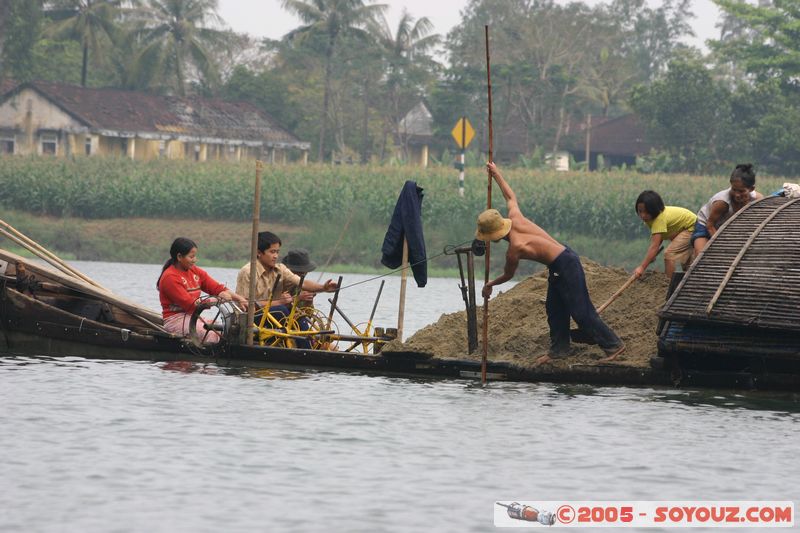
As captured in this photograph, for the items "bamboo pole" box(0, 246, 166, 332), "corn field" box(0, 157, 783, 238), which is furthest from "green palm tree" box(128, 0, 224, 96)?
"bamboo pole" box(0, 246, 166, 332)

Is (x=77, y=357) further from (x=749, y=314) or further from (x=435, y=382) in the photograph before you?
(x=749, y=314)

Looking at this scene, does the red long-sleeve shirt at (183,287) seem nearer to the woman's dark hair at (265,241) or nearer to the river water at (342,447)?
the woman's dark hair at (265,241)

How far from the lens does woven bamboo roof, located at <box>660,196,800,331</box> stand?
11633mm

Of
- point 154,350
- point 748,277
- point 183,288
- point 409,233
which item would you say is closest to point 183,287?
point 183,288

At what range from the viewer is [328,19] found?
58.5 m

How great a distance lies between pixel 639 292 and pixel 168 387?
4444 mm

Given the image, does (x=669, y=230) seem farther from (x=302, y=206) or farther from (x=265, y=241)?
(x=302, y=206)

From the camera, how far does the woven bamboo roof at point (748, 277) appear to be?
11.6 metres

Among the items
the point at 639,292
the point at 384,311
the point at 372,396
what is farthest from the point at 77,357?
the point at 384,311

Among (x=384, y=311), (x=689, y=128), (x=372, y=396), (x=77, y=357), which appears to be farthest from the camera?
(x=689, y=128)

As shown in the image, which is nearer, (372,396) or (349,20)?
(372,396)

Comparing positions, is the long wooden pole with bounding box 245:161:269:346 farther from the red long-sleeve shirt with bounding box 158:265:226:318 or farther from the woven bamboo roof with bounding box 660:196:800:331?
the woven bamboo roof with bounding box 660:196:800:331

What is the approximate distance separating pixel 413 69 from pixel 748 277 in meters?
50.2

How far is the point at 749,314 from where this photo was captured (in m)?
11.6
